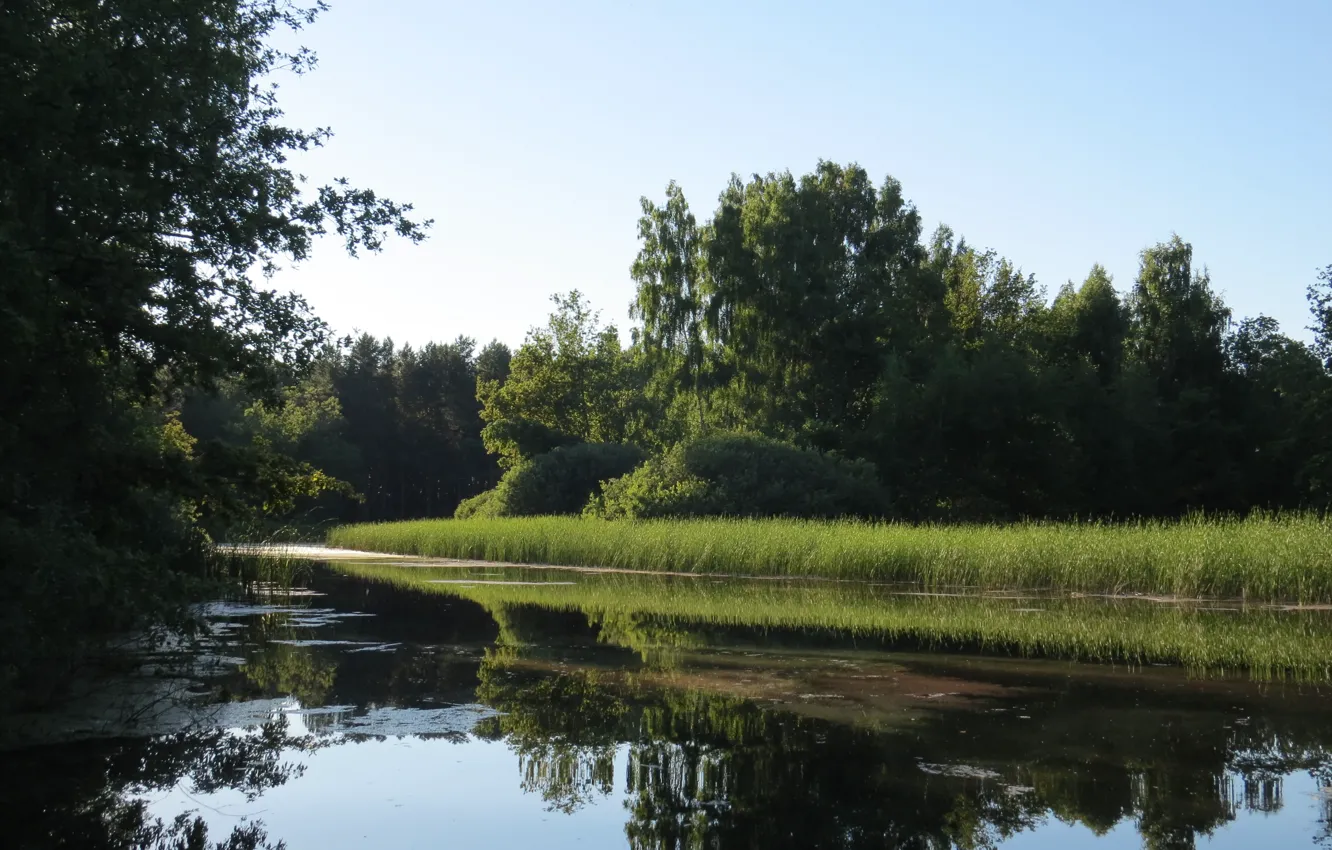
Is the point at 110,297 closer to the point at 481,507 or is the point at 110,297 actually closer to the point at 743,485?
the point at 743,485

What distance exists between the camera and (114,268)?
270 inches

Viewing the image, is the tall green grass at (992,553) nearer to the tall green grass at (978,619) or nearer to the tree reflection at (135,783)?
the tall green grass at (978,619)

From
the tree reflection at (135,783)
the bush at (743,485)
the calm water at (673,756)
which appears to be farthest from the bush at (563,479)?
the tree reflection at (135,783)

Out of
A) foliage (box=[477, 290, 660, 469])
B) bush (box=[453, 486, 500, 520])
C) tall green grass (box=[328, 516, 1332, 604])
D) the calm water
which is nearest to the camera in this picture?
the calm water

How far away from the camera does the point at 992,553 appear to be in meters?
20.4

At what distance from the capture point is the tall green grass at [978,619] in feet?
40.2

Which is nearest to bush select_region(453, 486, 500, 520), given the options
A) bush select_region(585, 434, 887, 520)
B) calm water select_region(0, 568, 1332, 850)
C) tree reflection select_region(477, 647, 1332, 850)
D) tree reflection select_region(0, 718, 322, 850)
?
bush select_region(585, 434, 887, 520)

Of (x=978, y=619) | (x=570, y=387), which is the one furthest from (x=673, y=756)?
(x=570, y=387)

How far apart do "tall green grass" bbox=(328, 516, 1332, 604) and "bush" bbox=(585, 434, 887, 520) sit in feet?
7.51

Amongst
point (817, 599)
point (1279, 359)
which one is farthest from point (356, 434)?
point (817, 599)

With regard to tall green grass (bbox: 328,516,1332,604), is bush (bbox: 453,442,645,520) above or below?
above

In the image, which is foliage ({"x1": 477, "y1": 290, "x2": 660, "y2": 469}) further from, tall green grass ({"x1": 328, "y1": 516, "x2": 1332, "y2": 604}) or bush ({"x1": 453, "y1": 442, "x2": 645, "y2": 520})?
tall green grass ({"x1": 328, "y1": 516, "x2": 1332, "y2": 604})

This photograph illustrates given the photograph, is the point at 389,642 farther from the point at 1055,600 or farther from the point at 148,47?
the point at 1055,600

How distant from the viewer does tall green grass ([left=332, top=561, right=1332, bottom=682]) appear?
40.2 ft
